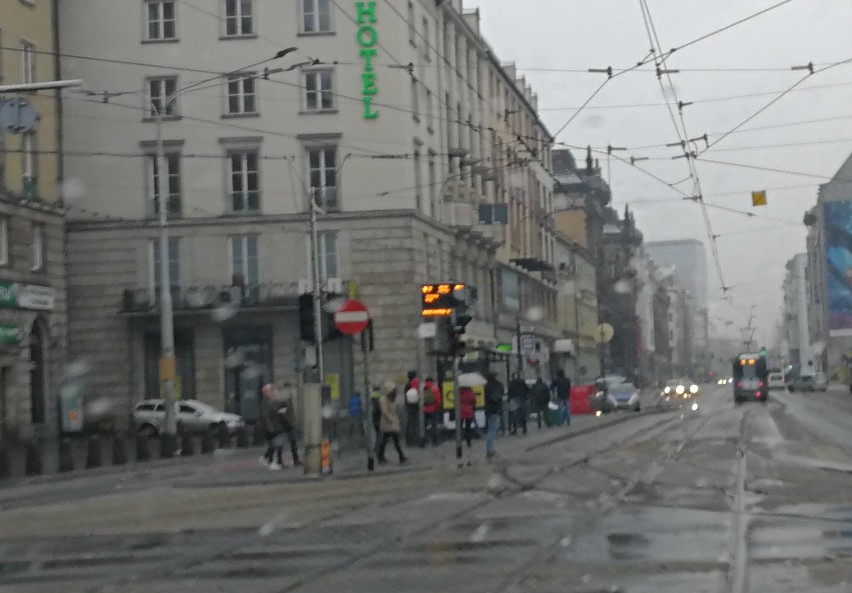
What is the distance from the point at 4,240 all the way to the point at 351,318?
855 inches

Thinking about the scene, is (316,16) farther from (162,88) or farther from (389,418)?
(389,418)

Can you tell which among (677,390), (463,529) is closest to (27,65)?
(463,529)

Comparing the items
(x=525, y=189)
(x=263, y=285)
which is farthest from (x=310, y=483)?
(x=525, y=189)

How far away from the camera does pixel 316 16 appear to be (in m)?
53.8

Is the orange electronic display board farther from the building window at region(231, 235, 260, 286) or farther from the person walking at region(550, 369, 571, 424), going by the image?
the building window at region(231, 235, 260, 286)

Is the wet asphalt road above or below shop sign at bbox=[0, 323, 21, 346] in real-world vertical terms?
below

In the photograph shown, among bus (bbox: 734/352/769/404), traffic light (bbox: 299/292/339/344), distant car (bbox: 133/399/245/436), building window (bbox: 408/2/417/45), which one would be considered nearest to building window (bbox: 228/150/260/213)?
building window (bbox: 408/2/417/45)

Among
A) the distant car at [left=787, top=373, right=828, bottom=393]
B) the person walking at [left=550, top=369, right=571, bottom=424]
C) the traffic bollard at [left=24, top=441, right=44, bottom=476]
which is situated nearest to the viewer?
the traffic bollard at [left=24, top=441, right=44, bottom=476]

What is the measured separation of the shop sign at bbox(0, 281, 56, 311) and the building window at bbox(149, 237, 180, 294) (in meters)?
5.70

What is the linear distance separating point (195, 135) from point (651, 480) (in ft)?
114

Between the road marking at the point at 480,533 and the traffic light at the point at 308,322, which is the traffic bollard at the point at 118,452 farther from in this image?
the road marking at the point at 480,533

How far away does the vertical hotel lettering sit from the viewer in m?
52.5

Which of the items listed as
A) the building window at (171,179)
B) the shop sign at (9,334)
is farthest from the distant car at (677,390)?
the shop sign at (9,334)

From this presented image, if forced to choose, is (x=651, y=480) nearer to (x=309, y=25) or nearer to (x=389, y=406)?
(x=389, y=406)
